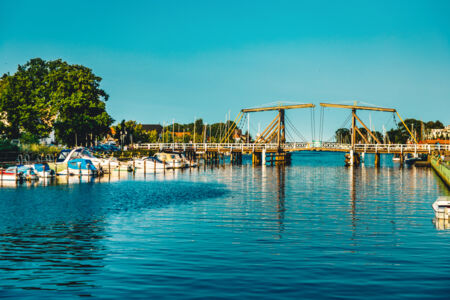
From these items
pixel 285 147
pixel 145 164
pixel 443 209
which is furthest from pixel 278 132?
pixel 443 209

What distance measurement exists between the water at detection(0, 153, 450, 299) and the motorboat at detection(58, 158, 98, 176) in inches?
1137

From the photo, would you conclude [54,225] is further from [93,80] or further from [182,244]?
[93,80]

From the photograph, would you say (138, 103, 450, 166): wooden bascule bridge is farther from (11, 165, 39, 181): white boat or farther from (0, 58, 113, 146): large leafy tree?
(11, 165, 39, 181): white boat

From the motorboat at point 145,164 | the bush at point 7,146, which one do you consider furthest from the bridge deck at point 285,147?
the bush at point 7,146

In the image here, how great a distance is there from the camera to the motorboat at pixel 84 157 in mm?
68500

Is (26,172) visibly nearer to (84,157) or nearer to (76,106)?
(84,157)

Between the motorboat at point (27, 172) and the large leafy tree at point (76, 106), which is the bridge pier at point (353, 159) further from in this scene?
the motorboat at point (27, 172)

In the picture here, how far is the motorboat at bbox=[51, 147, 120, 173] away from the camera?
68.5 metres

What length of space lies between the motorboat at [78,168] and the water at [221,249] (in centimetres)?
2887

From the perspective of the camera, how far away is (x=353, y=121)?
109500 millimetres

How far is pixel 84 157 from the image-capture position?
70.8 m

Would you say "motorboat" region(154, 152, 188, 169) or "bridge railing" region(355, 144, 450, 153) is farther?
"bridge railing" region(355, 144, 450, 153)

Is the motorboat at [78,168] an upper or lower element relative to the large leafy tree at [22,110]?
lower

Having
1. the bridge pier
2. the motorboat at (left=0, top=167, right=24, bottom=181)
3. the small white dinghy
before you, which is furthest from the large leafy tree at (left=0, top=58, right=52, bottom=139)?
the small white dinghy
